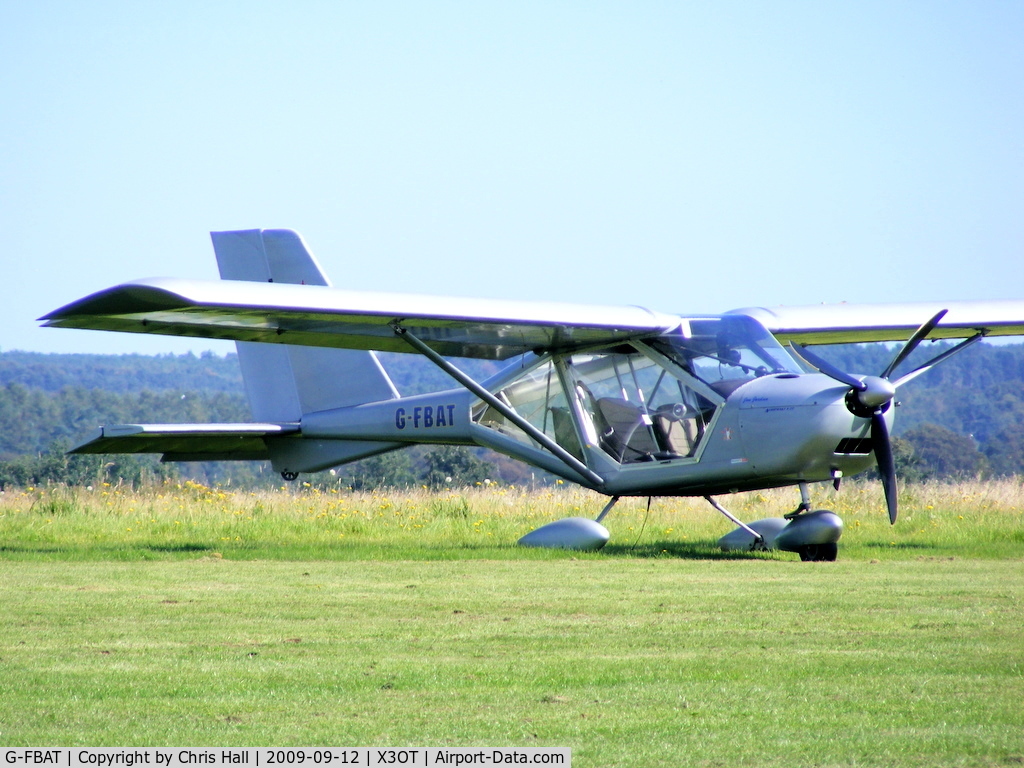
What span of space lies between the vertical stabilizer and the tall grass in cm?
152

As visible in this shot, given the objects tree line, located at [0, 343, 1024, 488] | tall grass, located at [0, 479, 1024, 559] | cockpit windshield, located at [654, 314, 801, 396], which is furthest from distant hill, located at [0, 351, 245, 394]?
cockpit windshield, located at [654, 314, 801, 396]

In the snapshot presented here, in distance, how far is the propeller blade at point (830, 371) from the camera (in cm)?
1145

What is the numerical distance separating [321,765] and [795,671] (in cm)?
258

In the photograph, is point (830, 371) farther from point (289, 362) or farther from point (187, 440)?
point (289, 362)

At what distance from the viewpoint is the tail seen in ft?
53.7

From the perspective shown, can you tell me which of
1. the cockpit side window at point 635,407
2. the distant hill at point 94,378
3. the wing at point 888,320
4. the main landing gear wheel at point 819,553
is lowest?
the distant hill at point 94,378

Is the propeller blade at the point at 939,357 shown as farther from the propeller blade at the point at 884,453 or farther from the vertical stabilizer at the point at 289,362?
the vertical stabilizer at the point at 289,362

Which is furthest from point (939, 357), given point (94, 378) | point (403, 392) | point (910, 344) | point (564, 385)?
point (94, 378)

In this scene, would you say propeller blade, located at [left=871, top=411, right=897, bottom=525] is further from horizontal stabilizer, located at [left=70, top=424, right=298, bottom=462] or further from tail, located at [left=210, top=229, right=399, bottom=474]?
horizontal stabilizer, located at [left=70, top=424, right=298, bottom=462]

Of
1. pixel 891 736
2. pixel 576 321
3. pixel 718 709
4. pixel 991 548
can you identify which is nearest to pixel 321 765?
pixel 718 709

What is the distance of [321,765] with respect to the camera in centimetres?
414

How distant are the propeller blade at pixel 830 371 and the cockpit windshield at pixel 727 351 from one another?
0.58 feet

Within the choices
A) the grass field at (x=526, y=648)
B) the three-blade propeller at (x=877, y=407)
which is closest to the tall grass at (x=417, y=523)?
the grass field at (x=526, y=648)

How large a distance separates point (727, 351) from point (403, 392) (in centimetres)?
12613
